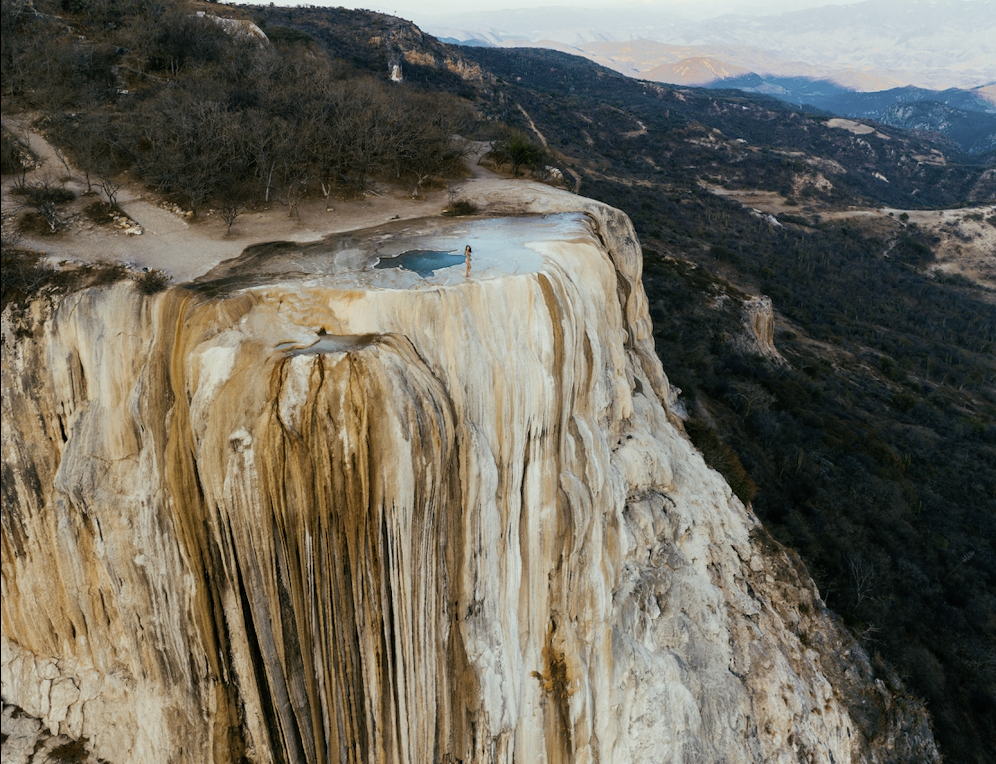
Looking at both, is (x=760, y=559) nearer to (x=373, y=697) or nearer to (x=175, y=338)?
(x=373, y=697)

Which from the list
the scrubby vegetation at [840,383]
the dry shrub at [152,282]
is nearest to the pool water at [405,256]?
the dry shrub at [152,282]

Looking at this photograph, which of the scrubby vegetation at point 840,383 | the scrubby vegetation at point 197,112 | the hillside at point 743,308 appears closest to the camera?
the scrubby vegetation at point 197,112

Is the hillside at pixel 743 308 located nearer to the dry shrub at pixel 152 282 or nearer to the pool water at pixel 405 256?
the dry shrub at pixel 152 282

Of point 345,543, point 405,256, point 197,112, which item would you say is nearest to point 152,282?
point 405,256

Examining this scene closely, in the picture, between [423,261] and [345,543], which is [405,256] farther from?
[345,543]

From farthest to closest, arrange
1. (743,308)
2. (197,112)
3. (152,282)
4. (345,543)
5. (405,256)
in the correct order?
1. (743,308)
2. (197,112)
3. (405,256)
4. (152,282)
5. (345,543)

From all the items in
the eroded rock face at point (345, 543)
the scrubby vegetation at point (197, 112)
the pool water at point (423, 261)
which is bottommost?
the eroded rock face at point (345, 543)
